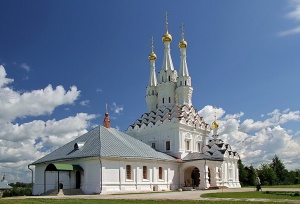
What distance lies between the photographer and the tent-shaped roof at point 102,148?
35531mm

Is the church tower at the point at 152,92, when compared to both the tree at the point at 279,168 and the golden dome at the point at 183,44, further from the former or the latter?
the tree at the point at 279,168

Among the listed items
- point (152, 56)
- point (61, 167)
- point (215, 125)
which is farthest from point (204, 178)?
point (152, 56)

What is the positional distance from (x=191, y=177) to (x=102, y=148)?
17883mm

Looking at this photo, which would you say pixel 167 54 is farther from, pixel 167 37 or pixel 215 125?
pixel 215 125

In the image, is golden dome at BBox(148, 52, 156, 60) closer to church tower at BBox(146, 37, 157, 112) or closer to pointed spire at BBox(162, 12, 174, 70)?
church tower at BBox(146, 37, 157, 112)

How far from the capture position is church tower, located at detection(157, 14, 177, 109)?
177 feet

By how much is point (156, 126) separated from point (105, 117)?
948 cm

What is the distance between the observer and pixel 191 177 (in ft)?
161

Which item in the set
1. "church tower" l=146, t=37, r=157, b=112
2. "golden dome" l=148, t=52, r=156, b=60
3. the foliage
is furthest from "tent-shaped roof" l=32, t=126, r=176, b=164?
the foliage

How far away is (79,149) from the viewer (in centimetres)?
3694

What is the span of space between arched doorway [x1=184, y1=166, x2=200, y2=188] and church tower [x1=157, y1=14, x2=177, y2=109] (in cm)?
943

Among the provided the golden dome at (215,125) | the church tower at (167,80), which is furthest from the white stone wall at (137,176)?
the golden dome at (215,125)

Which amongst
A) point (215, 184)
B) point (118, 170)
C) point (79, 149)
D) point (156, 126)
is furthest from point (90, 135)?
point (215, 184)

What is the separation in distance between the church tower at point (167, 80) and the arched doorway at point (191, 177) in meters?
9.43
